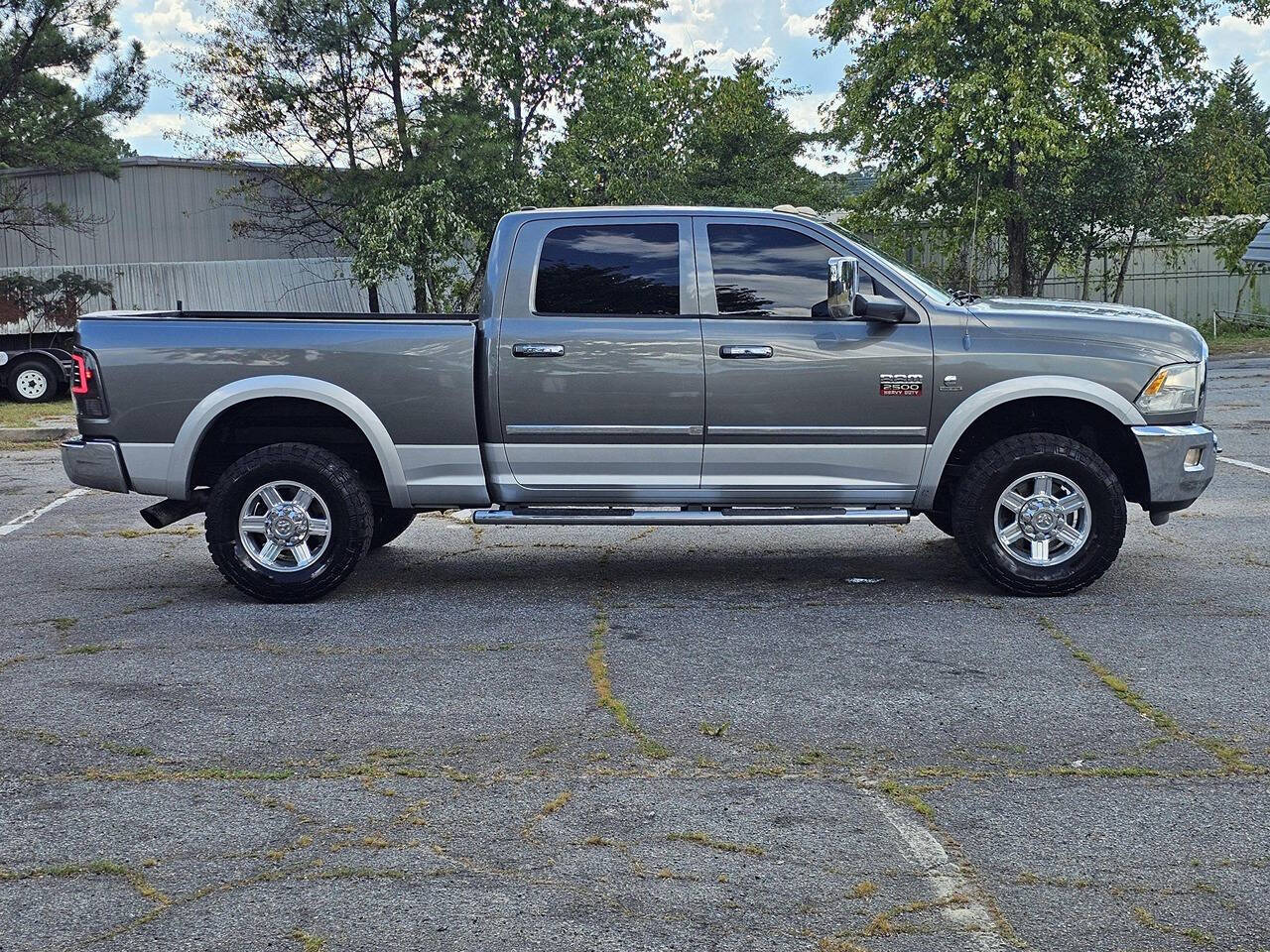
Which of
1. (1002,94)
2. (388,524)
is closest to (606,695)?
(388,524)

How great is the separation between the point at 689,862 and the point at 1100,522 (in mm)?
4049

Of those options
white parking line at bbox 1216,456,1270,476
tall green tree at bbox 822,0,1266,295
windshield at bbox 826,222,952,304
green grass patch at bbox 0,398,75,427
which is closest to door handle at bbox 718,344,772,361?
windshield at bbox 826,222,952,304

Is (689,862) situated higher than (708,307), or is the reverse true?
(708,307)

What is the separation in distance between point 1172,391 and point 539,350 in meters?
3.27

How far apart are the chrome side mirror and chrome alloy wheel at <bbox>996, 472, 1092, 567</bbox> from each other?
1.25 m

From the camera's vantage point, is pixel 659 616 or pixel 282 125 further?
A: pixel 282 125

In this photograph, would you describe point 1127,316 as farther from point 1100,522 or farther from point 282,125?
point 282,125

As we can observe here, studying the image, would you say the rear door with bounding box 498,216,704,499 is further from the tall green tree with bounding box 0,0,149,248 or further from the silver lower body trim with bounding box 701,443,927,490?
the tall green tree with bounding box 0,0,149,248

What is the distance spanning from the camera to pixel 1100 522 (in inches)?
281

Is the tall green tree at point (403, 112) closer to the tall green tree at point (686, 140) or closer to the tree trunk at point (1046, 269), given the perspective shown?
the tall green tree at point (686, 140)

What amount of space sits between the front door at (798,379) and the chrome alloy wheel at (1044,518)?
0.53 metres


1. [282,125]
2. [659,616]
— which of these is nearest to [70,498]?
[659,616]

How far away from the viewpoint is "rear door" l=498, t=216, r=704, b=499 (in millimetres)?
7191

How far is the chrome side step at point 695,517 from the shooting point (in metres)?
7.19
